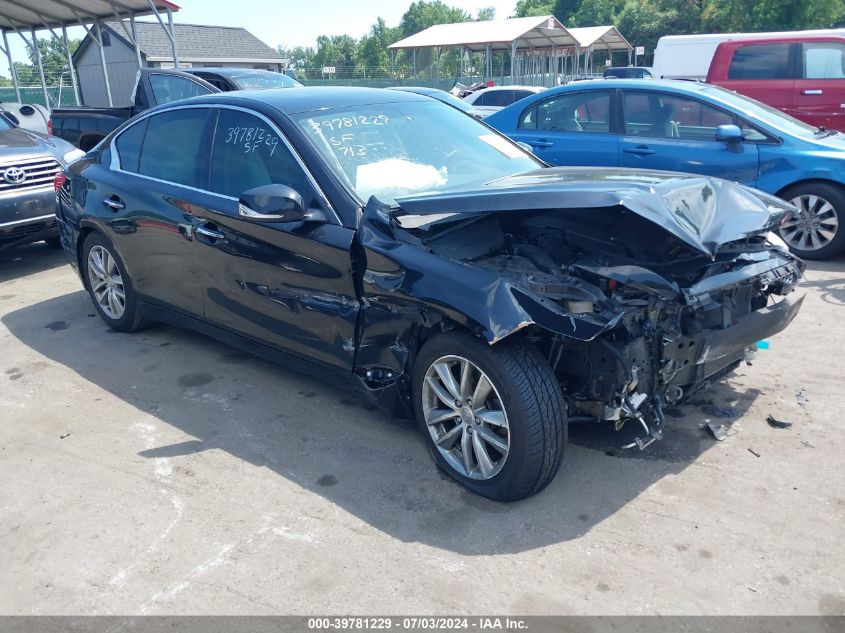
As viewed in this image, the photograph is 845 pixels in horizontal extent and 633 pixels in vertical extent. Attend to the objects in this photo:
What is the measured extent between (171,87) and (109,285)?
18.4 feet

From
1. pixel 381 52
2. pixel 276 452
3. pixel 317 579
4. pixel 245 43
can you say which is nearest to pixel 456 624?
pixel 317 579

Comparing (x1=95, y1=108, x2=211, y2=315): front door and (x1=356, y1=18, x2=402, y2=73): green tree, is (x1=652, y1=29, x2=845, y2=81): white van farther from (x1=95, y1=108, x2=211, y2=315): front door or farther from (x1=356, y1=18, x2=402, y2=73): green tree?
(x1=356, y1=18, x2=402, y2=73): green tree

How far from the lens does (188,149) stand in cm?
465

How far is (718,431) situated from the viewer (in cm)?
382

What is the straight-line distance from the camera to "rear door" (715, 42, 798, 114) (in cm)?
940

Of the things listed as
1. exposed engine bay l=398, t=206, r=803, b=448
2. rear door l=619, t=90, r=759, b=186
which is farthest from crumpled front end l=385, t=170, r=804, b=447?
rear door l=619, t=90, r=759, b=186

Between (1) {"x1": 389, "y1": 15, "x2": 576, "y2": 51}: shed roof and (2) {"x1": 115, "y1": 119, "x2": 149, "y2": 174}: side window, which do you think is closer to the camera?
(2) {"x1": 115, "y1": 119, "x2": 149, "y2": 174}: side window

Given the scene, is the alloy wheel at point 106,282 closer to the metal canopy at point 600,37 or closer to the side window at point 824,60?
the side window at point 824,60

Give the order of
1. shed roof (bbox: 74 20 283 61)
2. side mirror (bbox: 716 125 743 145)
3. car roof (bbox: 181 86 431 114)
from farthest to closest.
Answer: shed roof (bbox: 74 20 283 61), side mirror (bbox: 716 125 743 145), car roof (bbox: 181 86 431 114)

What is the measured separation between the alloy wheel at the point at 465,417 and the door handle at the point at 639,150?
4.70 meters

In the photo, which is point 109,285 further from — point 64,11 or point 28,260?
point 64,11

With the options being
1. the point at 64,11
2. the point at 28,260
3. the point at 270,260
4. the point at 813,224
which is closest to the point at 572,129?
the point at 813,224

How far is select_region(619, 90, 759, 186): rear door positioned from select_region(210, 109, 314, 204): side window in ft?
14.2

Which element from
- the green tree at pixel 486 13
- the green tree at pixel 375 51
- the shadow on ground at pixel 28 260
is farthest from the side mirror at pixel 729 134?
the green tree at pixel 486 13
